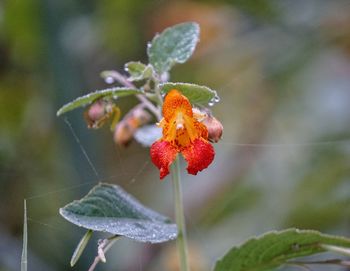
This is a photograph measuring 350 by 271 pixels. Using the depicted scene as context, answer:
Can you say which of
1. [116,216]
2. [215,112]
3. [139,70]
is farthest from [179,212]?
[215,112]

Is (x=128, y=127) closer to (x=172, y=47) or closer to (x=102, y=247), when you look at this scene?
A: (x=172, y=47)

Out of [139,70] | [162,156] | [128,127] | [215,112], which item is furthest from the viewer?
[215,112]

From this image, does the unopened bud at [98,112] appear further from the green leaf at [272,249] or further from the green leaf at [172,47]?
the green leaf at [272,249]

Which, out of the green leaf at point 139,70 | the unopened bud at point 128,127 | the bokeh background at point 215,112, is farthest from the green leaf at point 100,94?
the bokeh background at point 215,112

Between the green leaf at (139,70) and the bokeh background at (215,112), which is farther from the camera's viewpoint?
the bokeh background at (215,112)

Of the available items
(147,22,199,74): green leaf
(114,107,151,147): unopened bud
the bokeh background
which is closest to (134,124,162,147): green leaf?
(114,107,151,147): unopened bud

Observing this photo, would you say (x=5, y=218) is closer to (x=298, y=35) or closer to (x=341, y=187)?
(x=341, y=187)

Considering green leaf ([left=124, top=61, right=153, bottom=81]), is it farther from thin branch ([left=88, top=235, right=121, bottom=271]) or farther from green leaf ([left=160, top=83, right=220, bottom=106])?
thin branch ([left=88, top=235, right=121, bottom=271])
